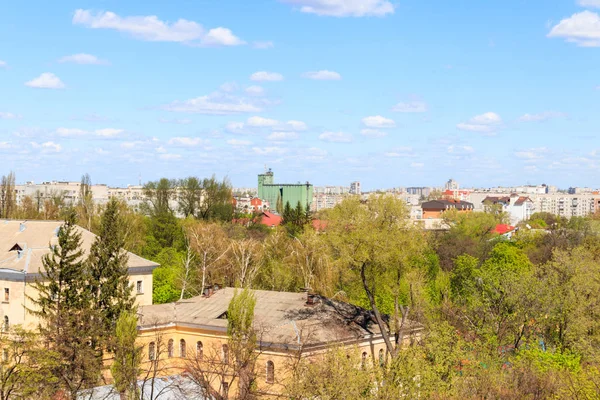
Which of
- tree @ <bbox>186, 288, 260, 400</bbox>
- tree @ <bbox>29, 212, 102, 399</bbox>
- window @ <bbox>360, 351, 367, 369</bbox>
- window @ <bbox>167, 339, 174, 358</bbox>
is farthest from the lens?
window @ <bbox>167, 339, 174, 358</bbox>

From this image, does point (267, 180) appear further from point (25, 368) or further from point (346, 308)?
point (25, 368)

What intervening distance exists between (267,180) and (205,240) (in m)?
132

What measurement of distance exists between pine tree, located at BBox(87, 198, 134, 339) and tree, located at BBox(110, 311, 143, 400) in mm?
4038

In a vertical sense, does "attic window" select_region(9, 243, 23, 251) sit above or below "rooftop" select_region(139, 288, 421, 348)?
above

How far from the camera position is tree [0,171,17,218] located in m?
86.2

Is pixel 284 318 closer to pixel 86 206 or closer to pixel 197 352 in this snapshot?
pixel 197 352

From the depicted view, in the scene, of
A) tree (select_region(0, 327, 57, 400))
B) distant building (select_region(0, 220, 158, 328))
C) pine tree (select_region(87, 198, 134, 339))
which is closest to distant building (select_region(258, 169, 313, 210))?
distant building (select_region(0, 220, 158, 328))

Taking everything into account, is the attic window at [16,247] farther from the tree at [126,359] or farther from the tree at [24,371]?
the tree at [24,371]

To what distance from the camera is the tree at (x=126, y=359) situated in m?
32.6

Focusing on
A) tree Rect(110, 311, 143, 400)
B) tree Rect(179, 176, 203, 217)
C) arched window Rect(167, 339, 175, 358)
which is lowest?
arched window Rect(167, 339, 175, 358)

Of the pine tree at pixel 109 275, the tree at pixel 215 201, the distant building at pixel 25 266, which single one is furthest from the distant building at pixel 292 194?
the pine tree at pixel 109 275

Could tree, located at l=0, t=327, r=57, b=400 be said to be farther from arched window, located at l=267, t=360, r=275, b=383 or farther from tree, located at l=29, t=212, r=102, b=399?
arched window, located at l=267, t=360, r=275, b=383

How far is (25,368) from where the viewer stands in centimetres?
2731

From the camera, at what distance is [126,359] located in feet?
111
